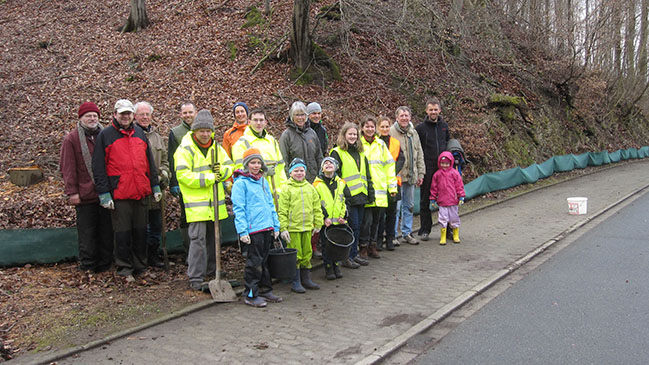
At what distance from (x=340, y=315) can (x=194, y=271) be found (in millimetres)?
1962

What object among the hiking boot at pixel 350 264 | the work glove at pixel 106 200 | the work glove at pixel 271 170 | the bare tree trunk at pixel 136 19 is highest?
the bare tree trunk at pixel 136 19

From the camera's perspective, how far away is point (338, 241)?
295 inches

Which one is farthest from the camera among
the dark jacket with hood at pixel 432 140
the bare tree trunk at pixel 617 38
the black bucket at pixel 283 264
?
the bare tree trunk at pixel 617 38

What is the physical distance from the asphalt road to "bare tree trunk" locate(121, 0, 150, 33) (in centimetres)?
1658

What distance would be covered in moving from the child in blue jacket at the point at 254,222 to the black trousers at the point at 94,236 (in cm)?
197

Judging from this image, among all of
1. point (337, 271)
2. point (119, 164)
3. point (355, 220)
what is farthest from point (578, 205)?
point (119, 164)

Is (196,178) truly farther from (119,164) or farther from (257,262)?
(257,262)

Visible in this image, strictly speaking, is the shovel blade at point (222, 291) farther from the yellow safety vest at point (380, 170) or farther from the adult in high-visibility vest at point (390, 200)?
the adult in high-visibility vest at point (390, 200)

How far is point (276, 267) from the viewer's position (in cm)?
642

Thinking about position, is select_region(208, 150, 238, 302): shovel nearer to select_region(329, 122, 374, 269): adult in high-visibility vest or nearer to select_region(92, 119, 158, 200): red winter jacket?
select_region(92, 119, 158, 200): red winter jacket

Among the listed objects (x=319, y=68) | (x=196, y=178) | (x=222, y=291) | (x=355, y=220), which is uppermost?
(x=319, y=68)

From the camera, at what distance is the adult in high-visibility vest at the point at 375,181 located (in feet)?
27.3

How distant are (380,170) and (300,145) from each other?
140 centimetres

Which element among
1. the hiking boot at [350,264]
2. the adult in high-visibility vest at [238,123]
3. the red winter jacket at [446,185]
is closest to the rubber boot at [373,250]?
the hiking boot at [350,264]
